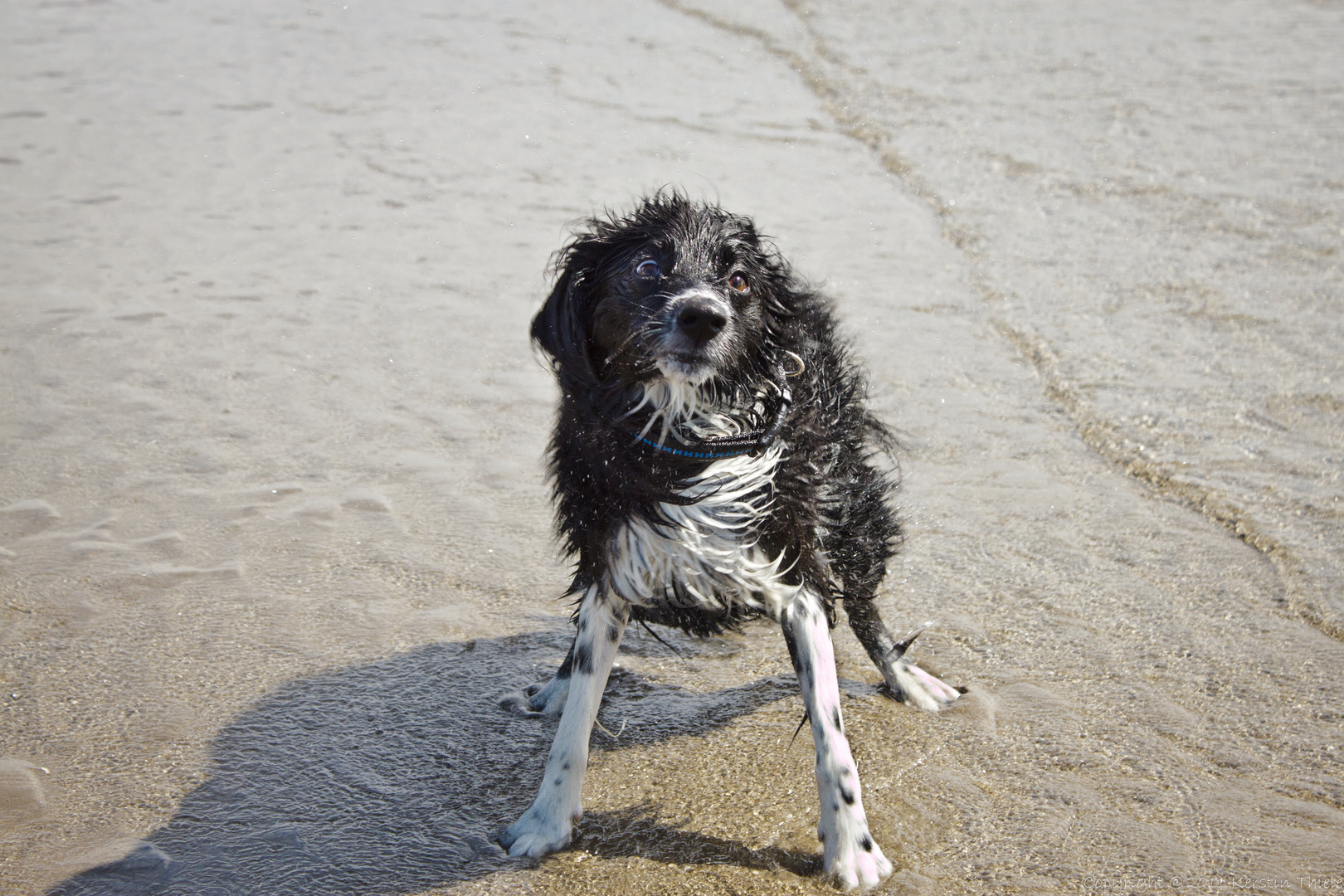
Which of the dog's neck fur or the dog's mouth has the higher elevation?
the dog's mouth

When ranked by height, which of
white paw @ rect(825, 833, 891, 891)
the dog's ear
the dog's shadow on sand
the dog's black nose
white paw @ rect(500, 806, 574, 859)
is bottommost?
the dog's shadow on sand

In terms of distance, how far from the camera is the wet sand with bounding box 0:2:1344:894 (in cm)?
295

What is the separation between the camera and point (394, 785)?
307 cm

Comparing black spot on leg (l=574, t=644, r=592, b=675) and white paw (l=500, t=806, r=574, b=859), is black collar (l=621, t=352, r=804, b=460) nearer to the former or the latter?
Result: black spot on leg (l=574, t=644, r=592, b=675)

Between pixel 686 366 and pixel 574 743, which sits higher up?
pixel 686 366

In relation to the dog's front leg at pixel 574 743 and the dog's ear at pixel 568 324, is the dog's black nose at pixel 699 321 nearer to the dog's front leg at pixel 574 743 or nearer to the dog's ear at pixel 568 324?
the dog's ear at pixel 568 324

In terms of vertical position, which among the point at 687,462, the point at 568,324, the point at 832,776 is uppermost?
the point at 568,324

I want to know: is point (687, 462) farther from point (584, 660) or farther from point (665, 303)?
point (584, 660)

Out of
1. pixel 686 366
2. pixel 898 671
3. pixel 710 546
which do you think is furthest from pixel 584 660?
pixel 898 671

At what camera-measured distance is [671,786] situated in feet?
10.2

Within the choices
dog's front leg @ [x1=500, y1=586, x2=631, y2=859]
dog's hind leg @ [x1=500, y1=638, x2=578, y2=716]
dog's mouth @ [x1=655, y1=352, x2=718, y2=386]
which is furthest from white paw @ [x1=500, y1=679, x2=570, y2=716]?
dog's mouth @ [x1=655, y1=352, x2=718, y2=386]

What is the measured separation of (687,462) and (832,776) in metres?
0.81

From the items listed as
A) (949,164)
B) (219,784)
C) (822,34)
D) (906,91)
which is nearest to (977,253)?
(949,164)

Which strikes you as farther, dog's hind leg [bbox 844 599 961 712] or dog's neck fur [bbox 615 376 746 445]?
dog's hind leg [bbox 844 599 961 712]
